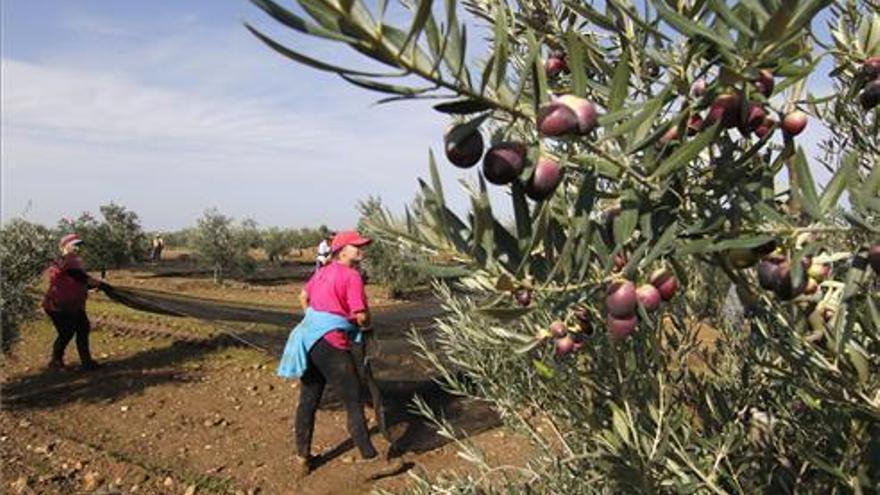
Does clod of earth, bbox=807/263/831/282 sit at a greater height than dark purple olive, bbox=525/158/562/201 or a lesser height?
lesser

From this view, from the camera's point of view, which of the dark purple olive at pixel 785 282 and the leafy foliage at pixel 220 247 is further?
the leafy foliage at pixel 220 247

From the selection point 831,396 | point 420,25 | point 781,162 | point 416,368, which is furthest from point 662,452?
point 416,368

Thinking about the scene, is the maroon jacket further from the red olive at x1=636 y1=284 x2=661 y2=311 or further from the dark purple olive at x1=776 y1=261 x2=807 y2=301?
the dark purple olive at x1=776 y1=261 x2=807 y2=301

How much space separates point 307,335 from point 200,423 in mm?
2539

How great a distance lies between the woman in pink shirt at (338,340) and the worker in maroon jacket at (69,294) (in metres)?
3.99

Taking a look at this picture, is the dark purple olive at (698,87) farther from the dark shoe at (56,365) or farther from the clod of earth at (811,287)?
the dark shoe at (56,365)

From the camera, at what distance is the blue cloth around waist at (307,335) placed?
5539mm

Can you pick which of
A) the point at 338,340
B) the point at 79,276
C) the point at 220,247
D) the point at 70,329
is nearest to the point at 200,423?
the point at 79,276

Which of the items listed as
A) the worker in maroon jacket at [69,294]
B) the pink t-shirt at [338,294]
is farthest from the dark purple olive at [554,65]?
the worker in maroon jacket at [69,294]

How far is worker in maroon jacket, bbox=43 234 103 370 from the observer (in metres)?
8.72

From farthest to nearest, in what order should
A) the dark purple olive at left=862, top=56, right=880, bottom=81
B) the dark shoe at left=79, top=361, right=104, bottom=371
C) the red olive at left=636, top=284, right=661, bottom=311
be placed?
the dark shoe at left=79, top=361, right=104, bottom=371
the dark purple olive at left=862, top=56, right=880, bottom=81
the red olive at left=636, top=284, right=661, bottom=311

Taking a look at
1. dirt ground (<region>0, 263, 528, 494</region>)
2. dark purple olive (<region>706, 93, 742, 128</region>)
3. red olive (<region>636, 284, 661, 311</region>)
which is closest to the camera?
dark purple olive (<region>706, 93, 742, 128</region>)

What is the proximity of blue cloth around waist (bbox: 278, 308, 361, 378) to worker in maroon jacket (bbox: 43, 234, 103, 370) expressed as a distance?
4.01 m

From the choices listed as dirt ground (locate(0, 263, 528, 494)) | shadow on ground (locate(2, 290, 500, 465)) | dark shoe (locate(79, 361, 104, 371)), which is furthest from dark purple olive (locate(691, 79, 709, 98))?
dark shoe (locate(79, 361, 104, 371))
